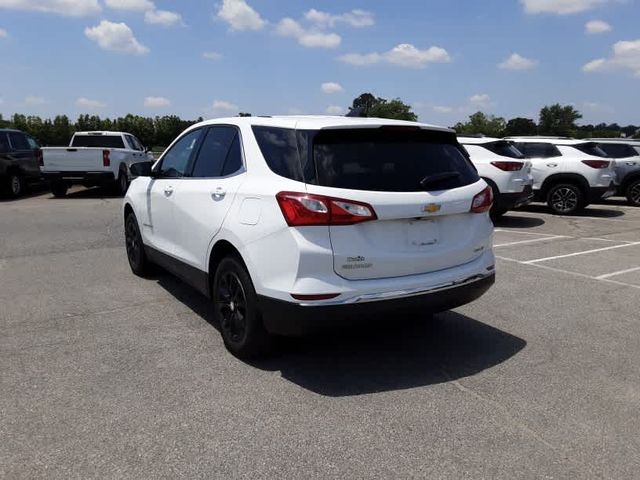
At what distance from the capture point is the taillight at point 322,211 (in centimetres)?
344

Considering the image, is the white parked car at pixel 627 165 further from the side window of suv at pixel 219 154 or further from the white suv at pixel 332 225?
the side window of suv at pixel 219 154

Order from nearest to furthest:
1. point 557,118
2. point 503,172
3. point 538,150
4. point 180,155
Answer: point 180,155 < point 503,172 < point 538,150 < point 557,118

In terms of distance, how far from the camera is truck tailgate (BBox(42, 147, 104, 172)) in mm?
15320

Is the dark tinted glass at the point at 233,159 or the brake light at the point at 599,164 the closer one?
the dark tinted glass at the point at 233,159

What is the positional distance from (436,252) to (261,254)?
1.20m

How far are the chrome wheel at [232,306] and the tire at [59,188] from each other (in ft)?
44.1

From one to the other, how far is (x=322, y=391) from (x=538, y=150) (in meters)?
11.6

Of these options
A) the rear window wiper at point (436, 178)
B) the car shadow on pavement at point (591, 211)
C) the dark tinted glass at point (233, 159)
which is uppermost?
the dark tinted glass at point (233, 159)

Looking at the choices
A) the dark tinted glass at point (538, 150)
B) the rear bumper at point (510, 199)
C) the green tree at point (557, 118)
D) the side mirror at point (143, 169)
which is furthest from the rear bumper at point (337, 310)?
the green tree at point (557, 118)

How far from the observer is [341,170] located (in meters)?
3.61

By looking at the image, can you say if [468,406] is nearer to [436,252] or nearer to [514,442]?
[514,442]

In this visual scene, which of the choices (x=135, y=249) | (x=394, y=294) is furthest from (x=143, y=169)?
(x=394, y=294)

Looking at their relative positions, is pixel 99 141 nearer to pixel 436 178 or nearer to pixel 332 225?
pixel 436 178

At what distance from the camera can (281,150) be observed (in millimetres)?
3834
